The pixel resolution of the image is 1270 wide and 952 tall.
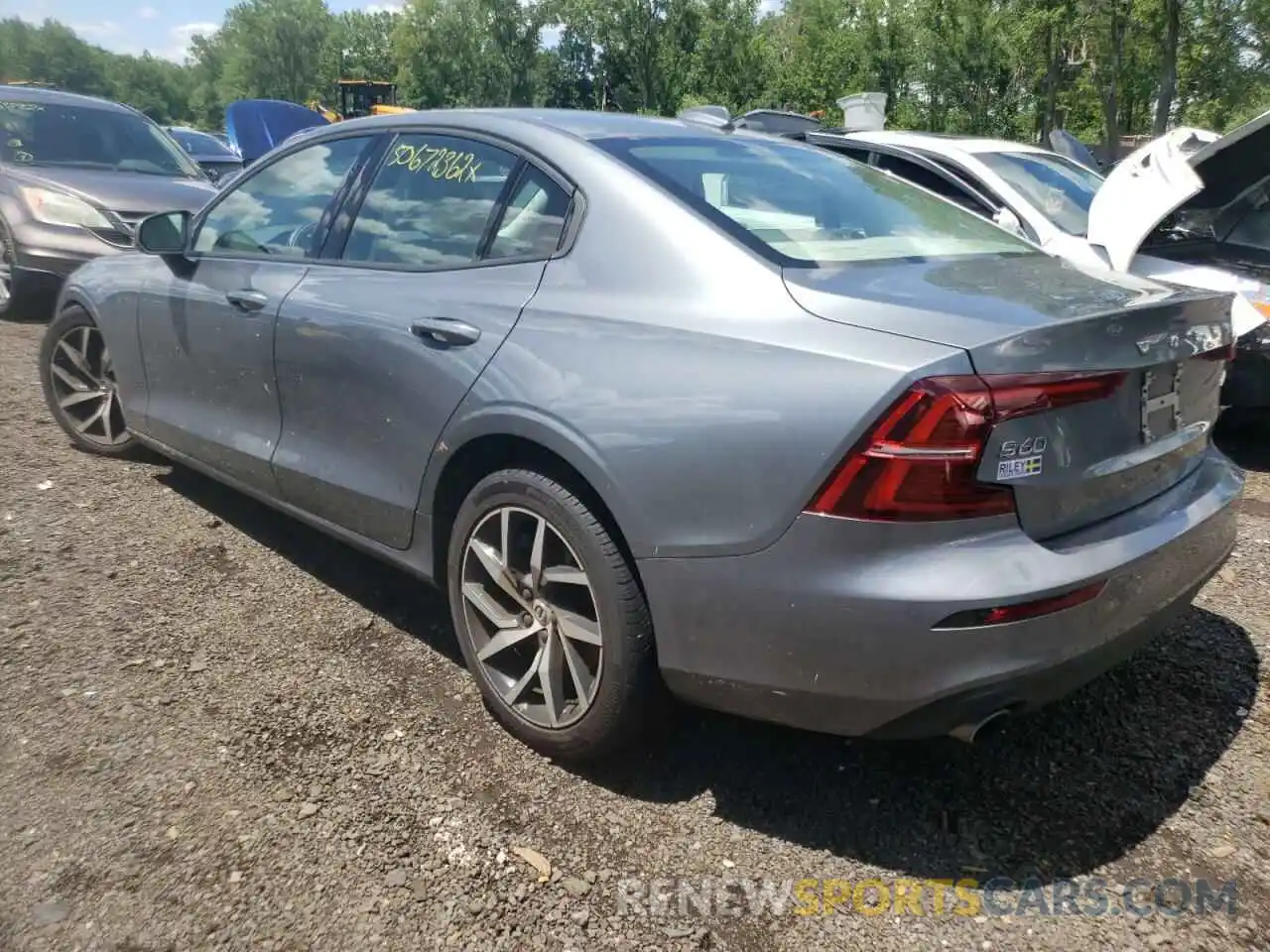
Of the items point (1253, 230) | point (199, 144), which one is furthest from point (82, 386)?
point (199, 144)

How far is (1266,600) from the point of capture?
3.63 metres

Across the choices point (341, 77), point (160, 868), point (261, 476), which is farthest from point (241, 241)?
point (341, 77)

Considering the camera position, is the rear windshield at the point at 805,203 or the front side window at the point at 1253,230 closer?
the rear windshield at the point at 805,203

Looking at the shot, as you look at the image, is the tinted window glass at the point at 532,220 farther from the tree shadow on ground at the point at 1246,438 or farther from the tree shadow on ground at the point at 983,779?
the tree shadow on ground at the point at 1246,438

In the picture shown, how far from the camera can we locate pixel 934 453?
1.91 m

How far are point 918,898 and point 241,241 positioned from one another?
10.3ft

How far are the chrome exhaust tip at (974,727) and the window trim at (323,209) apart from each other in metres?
2.47

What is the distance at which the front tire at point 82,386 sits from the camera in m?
4.62

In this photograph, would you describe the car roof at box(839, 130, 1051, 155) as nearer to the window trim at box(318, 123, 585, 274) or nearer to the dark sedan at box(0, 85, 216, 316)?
the window trim at box(318, 123, 585, 274)

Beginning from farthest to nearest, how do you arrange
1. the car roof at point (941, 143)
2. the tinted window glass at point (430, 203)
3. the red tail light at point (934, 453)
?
1. the car roof at point (941, 143)
2. the tinted window glass at point (430, 203)
3. the red tail light at point (934, 453)

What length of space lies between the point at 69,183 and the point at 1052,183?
6.91 metres

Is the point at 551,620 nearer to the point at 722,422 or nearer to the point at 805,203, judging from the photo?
the point at 722,422

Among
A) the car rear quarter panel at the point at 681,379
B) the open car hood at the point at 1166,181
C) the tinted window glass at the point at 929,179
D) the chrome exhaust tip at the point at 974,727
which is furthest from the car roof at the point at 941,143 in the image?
the chrome exhaust tip at the point at 974,727

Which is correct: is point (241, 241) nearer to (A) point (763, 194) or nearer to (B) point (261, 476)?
(B) point (261, 476)
